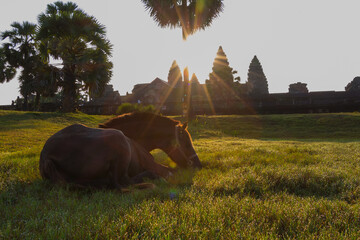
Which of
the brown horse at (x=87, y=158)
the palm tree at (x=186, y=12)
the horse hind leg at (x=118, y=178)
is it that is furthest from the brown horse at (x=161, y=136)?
the palm tree at (x=186, y=12)

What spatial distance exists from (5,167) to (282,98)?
30.1 metres

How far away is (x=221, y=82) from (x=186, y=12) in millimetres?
21875

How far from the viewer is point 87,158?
2852 mm

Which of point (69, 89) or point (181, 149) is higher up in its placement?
point (69, 89)

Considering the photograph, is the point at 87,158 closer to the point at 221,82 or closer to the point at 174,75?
the point at 221,82

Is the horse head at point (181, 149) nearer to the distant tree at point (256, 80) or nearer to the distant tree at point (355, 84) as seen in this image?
the distant tree at point (355, 84)

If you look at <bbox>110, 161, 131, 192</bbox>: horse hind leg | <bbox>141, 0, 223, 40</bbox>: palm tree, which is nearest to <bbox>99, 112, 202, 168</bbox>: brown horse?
<bbox>110, 161, 131, 192</bbox>: horse hind leg

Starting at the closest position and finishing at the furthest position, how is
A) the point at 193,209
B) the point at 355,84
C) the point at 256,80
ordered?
the point at 193,209 → the point at 355,84 → the point at 256,80

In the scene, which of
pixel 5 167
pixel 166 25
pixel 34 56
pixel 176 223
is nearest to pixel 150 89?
pixel 34 56

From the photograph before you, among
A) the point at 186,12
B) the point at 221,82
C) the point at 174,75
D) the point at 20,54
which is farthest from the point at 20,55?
the point at 174,75

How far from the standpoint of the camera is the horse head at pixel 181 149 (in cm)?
436

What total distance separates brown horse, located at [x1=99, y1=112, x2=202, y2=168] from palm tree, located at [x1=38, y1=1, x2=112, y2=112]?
56.3 ft

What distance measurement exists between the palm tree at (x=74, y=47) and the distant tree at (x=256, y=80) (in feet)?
103

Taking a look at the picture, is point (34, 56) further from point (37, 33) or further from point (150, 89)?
point (150, 89)
